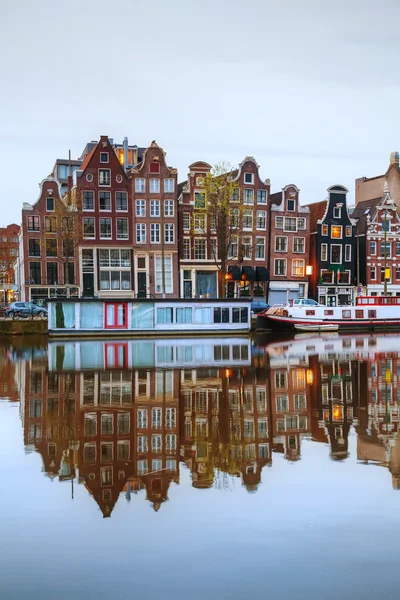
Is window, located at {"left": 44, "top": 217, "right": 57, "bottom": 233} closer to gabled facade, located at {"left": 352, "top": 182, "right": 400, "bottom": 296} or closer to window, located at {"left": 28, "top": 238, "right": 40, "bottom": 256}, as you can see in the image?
window, located at {"left": 28, "top": 238, "right": 40, "bottom": 256}

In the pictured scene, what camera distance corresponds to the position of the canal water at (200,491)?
7078mm

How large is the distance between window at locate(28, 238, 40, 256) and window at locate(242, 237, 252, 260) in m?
21.8

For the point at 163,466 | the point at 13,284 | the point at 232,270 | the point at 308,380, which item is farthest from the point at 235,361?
the point at 13,284

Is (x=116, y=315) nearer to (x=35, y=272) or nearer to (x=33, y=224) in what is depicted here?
(x=35, y=272)

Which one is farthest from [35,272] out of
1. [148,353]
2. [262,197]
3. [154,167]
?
[148,353]

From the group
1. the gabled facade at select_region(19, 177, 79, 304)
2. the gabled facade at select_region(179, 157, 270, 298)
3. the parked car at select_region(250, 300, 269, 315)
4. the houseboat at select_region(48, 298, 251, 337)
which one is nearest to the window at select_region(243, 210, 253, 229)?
the gabled facade at select_region(179, 157, 270, 298)

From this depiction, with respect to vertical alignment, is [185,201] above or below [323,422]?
above

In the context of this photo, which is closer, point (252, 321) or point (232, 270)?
point (252, 321)

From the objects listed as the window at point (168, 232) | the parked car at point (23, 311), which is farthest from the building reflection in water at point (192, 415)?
the window at point (168, 232)

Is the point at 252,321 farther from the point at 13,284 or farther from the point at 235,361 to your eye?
the point at 13,284

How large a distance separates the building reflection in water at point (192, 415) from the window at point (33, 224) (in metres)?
33.3

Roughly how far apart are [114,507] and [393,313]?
167ft

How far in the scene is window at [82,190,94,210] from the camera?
6119cm

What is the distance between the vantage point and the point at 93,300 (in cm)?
4372
